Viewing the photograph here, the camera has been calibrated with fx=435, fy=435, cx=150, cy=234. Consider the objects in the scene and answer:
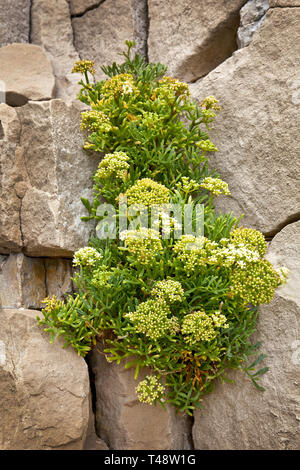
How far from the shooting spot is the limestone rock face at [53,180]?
108 inches

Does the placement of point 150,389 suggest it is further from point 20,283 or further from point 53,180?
point 53,180

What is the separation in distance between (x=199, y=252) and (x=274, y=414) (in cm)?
99

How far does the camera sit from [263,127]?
9.15 ft

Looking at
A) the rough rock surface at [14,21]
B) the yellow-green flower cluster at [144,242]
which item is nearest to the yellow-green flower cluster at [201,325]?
the yellow-green flower cluster at [144,242]

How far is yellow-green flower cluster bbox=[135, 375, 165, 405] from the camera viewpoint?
2.34 metres

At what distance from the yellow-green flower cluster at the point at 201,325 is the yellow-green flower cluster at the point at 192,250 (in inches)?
9.8

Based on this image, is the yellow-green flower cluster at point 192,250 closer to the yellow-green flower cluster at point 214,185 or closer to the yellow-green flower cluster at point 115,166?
the yellow-green flower cluster at point 214,185

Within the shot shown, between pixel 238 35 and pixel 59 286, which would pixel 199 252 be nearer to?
pixel 59 286

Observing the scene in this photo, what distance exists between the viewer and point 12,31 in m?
3.71

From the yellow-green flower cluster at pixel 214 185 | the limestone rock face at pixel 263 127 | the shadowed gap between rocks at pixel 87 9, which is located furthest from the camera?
the shadowed gap between rocks at pixel 87 9

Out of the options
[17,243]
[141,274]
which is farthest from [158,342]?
[17,243]

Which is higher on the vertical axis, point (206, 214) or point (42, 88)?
point (42, 88)

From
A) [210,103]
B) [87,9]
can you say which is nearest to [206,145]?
[210,103]

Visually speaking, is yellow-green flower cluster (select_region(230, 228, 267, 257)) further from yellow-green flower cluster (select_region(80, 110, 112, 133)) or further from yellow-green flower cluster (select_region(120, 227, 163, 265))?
yellow-green flower cluster (select_region(80, 110, 112, 133))
